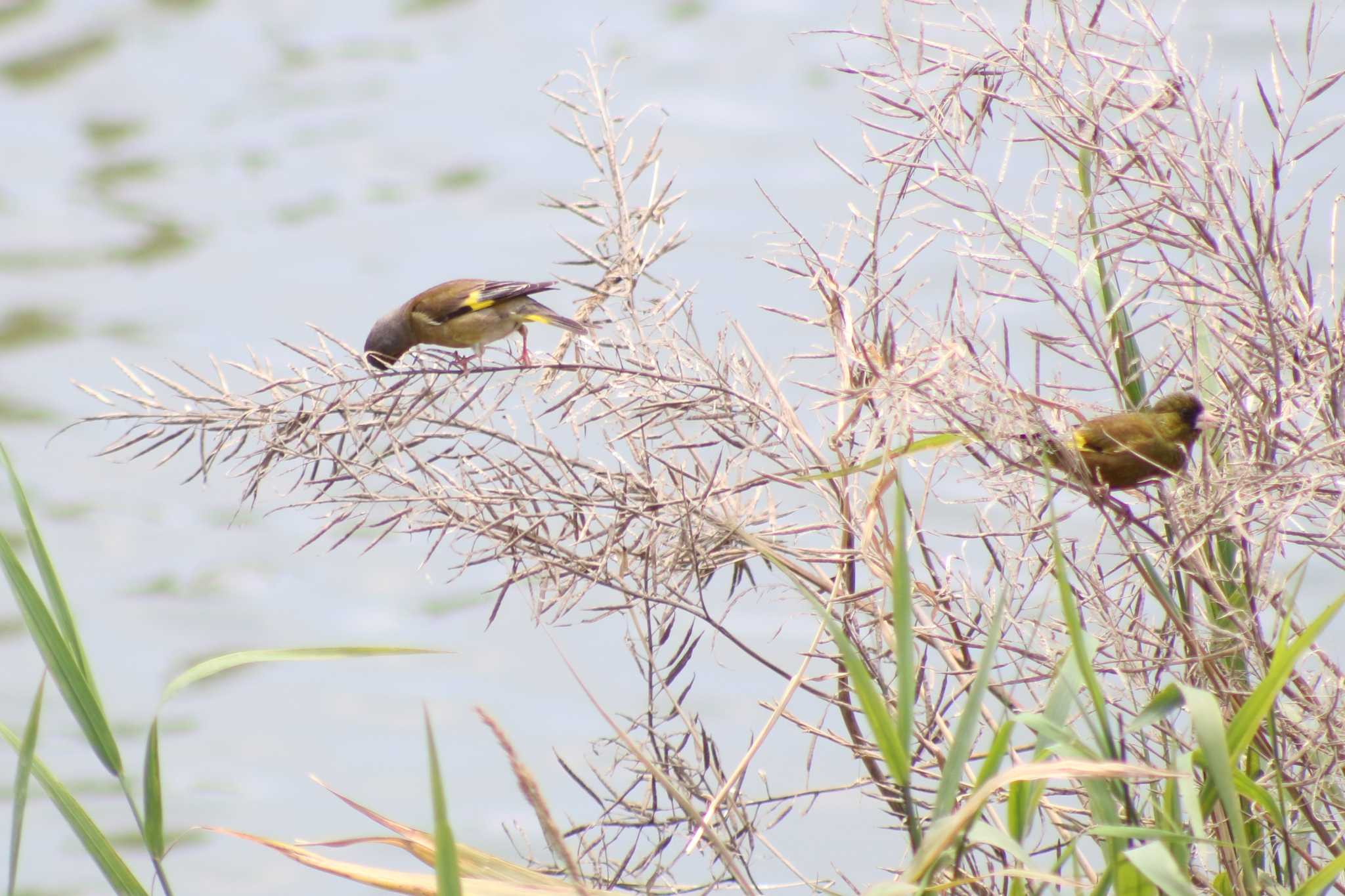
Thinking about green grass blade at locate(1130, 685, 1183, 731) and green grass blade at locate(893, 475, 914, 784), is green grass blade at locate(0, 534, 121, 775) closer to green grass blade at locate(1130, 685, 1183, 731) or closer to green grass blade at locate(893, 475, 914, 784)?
green grass blade at locate(893, 475, 914, 784)

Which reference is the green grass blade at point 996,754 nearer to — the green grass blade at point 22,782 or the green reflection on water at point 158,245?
the green grass blade at point 22,782

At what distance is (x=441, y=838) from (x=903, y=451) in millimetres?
737

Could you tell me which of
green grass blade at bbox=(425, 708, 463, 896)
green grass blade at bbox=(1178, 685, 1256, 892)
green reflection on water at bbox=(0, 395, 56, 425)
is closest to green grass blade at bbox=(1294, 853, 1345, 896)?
green grass blade at bbox=(1178, 685, 1256, 892)

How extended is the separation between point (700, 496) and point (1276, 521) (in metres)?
0.73

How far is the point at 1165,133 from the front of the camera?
204 centimetres

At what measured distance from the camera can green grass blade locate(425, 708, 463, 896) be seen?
1.51m

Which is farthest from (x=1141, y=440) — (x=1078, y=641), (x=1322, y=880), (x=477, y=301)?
(x=477, y=301)

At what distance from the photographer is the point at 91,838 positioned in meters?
2.00

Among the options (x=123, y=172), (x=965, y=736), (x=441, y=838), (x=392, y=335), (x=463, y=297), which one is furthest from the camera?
(x=123, y=172)

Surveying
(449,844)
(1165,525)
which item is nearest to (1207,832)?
(1165,525)

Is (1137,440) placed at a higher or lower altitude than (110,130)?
lower

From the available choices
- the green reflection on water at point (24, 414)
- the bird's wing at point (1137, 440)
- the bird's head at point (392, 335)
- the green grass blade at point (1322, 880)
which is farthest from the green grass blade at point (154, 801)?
the green reflection on water at point (24, 414)

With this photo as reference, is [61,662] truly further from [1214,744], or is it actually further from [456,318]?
[456,318]

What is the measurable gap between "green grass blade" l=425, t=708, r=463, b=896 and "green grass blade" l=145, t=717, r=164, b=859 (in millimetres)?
603
